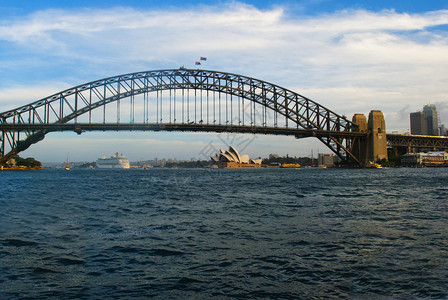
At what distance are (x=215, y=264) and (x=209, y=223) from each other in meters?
4.57

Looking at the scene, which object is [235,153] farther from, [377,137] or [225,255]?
[225,255]

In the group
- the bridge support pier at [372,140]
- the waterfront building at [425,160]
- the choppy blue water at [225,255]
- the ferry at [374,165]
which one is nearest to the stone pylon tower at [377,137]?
the bridge support pier at [372,140]

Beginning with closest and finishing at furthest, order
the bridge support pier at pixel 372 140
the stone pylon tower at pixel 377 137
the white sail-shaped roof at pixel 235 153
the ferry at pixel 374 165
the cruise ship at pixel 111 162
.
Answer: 1. the ferry at pixel 374 165
2. the stone pylon tower at pixel 377 137
3. the bridge support pier at pixel 372 140
4. the white sail-shaped roof at pixel 235 153
5. the cruise ship at pixel 111 162

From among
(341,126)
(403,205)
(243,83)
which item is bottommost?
(403,205)

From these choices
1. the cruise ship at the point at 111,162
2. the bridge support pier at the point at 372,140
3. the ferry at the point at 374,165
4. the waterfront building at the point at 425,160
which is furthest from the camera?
the cruise ship at the point at 111,162

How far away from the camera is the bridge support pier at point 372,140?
79.9 m

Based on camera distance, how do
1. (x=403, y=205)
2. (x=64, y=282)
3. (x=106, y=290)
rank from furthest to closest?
1. (x=403, y=205)
2. (x=64, y=282)
3. (x=106, y=290)

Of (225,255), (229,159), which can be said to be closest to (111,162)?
(229,159)

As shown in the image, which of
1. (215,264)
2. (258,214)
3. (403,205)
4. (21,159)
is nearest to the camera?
(215,264)

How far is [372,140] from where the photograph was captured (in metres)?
80.2

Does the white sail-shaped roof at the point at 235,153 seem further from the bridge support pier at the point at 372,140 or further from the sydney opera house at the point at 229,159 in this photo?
the bridge support pier at the point at 372,140

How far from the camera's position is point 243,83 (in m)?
69.6

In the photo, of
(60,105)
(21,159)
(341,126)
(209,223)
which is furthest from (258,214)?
(21,159)

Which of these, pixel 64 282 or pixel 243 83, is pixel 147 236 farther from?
pixel 243 83
